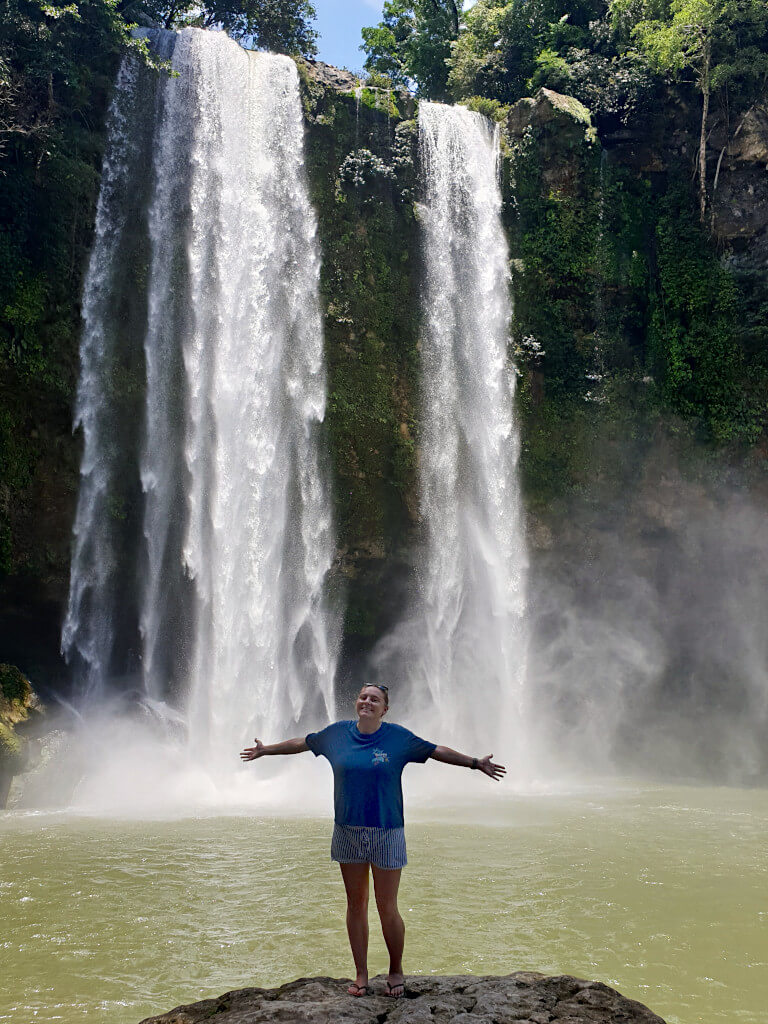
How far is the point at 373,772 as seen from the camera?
3811 millimetres

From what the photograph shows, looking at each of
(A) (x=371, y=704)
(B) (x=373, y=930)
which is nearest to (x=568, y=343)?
(B) (x=373, y=930)

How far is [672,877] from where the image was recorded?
24.7 ft

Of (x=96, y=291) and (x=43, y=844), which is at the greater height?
(x=96, y=291)

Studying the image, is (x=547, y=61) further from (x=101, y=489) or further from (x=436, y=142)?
(x=101, y=489)

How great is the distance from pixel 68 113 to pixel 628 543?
51.3 ft

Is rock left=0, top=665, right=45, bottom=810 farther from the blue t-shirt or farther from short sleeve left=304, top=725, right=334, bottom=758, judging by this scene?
the blue t-shirt

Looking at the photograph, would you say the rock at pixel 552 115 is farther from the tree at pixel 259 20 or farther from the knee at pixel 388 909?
the knee at pixel 388 909

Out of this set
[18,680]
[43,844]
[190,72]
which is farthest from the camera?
[190,72]

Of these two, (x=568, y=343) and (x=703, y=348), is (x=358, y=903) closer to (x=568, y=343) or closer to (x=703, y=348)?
(x=568, y=343)

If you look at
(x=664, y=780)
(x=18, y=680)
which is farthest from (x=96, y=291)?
(x=664, y=780)

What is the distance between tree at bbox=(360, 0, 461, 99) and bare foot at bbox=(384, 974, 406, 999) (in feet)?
88.9

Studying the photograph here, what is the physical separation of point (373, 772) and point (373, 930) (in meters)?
2.70

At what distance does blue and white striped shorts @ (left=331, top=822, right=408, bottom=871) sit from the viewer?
3762 mm

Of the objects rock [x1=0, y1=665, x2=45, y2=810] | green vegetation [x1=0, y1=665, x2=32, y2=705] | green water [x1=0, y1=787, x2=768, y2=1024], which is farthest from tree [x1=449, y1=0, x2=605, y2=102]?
green water [x1=0, y1=787, x2=768, y2=1024]
